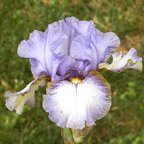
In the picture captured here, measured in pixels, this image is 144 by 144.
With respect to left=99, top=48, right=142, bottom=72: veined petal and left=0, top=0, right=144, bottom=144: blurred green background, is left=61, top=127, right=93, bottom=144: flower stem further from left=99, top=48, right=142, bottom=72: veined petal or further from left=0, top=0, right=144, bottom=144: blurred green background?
left=0, top=0, right=144, bottom=144: blurred green background

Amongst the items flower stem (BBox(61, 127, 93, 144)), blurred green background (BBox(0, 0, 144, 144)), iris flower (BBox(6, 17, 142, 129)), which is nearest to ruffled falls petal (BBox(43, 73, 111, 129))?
iris flower (BBox(6, 17, 142, 129))

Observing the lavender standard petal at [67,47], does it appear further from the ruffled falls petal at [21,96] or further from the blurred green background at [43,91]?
the blurred green background at [43,91]

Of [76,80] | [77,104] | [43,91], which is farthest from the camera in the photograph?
[43,91]

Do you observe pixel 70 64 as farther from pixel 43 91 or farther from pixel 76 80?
pixel 43 91

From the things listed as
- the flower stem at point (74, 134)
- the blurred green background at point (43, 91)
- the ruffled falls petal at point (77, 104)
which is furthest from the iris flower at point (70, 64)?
the blurred green background at point (43, 91)

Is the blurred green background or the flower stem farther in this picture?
the blurred green background

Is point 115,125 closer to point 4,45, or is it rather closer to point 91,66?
point 4,45

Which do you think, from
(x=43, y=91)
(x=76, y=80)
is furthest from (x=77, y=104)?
(x=43, y=91)
